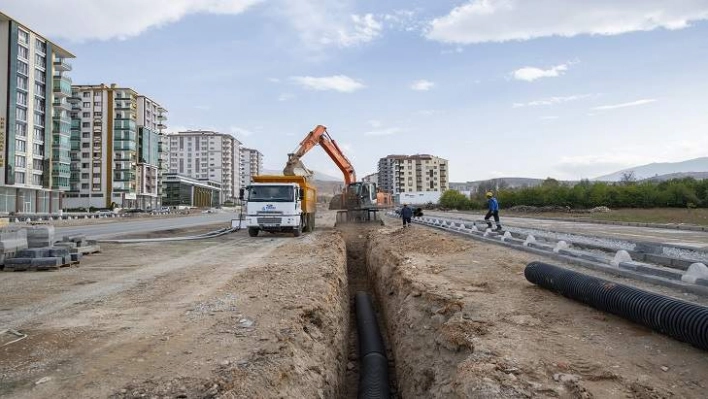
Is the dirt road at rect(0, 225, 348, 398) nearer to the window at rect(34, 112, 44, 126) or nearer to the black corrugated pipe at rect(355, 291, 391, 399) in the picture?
the black corrugated pipe at rect(355, 291, 391, 399)

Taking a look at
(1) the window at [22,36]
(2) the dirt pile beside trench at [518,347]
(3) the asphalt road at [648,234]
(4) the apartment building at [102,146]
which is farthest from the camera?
(4) the apartment building at [102,146]

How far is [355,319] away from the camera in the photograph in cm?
1164

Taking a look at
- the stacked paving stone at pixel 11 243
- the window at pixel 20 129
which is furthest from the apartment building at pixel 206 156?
the stacked paving stone at pixel 11 243

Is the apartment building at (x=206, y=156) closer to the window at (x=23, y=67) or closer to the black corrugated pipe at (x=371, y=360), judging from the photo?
the window at (x=23, y=67)

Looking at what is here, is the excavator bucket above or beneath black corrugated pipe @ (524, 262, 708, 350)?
above

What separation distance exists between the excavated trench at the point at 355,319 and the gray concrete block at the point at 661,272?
4710mm

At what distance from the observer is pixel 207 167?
537ft

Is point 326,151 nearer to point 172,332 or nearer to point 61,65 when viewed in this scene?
point 172,332

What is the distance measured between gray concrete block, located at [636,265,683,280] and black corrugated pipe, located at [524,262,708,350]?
6.52 feet

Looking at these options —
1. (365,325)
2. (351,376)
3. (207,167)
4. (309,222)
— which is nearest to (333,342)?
(351,376)

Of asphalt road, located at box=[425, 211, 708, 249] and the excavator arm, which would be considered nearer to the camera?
asphalt road, located at box=[425, 211, 708, 249]

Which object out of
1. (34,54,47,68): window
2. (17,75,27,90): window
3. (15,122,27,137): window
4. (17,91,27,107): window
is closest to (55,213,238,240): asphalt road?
(15,122,27,137): window

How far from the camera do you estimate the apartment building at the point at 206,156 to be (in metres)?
163

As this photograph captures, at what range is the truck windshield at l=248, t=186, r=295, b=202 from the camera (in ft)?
65.3
